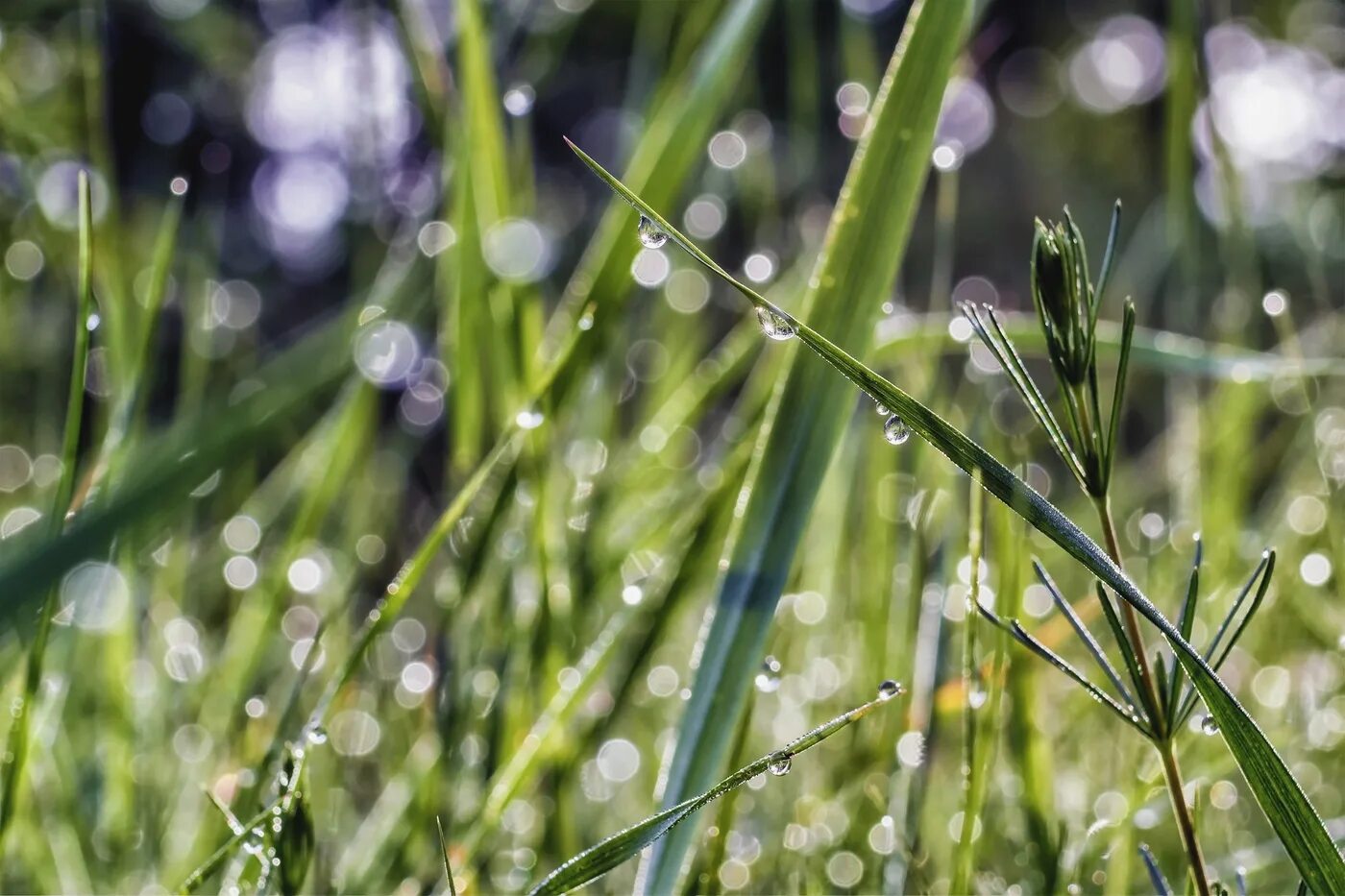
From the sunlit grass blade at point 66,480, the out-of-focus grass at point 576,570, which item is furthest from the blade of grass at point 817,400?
the sunlit grass blade at point 66,480

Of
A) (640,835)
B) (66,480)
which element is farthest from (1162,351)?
(66,480)

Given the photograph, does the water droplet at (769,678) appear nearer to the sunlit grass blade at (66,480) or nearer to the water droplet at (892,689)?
the water droplet at (892,689)

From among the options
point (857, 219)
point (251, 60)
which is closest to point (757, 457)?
point (857, 219)

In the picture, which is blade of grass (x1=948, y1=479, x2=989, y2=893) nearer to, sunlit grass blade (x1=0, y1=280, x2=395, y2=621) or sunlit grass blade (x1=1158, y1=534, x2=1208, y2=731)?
sunlit grass blade (x1=1158, y1=534, x2=1208, y2=731)

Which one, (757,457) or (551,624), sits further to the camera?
(551,624)

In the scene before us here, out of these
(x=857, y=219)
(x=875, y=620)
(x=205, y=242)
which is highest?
(x=205, y=242)

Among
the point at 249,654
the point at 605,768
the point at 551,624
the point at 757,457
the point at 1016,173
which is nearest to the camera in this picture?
the point at 757,457

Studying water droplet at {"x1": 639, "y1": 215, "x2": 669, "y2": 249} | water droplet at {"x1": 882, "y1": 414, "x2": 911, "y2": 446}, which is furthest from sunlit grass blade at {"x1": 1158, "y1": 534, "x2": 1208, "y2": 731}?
water droplet at {"x1": 639, "y1": 215, "x2": 669, "y2": 249}

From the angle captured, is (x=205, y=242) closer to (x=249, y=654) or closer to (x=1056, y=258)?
(x=249, y=654)

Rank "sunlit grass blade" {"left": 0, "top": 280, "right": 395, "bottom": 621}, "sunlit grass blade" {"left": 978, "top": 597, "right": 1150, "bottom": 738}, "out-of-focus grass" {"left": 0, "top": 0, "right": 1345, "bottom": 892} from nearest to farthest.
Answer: "sunlit grass blade" {"left": 0, "top": 280, "right": 395, "bottom": 621}
"sunlit grass blade" {"left": 978, "top": 597, "right": 1150, "bottom": 738}
"out-of-focus grass" {"left": 0, "top": 0, "right": 1345, "bottom": 892}
